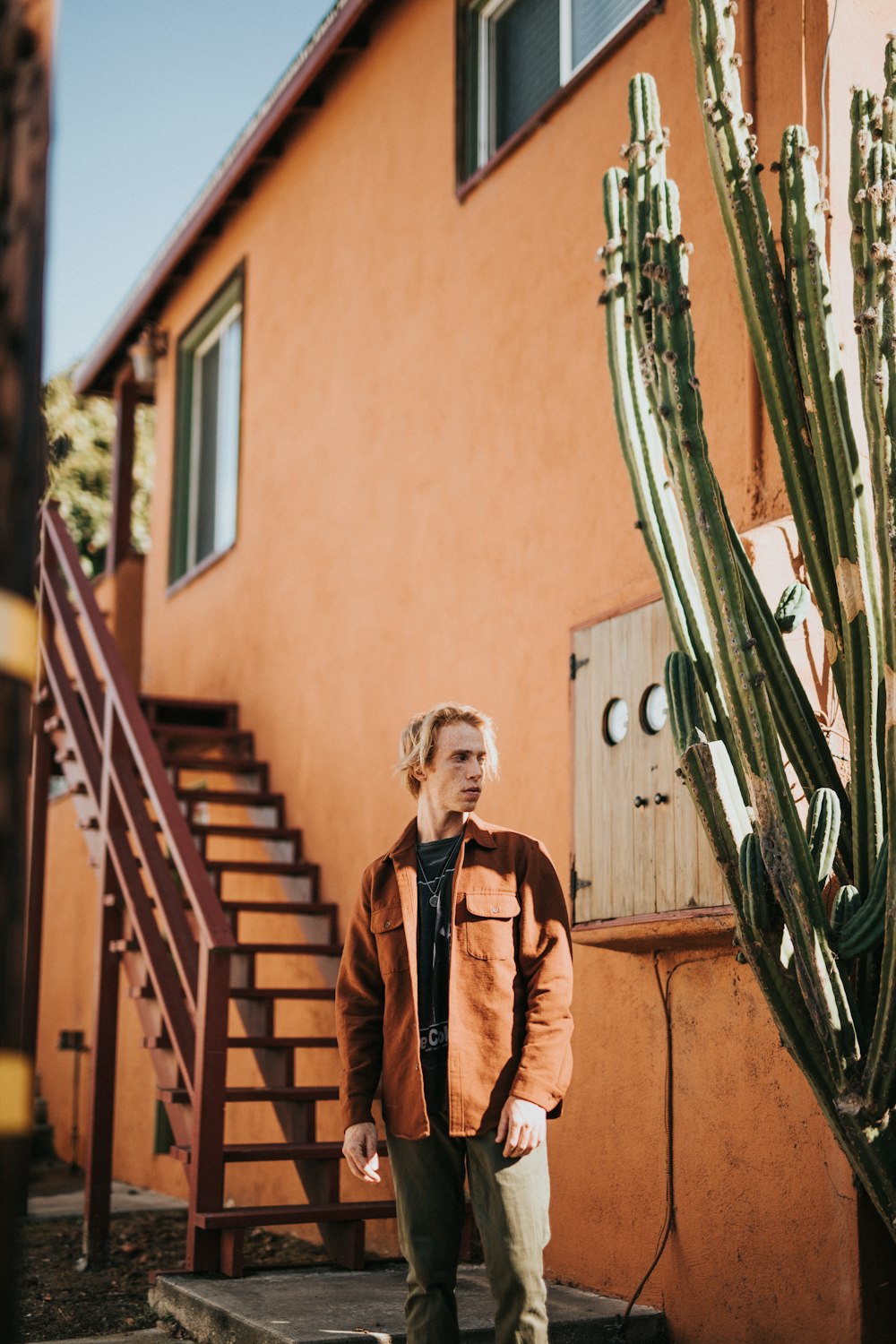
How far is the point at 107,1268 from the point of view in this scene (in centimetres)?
643

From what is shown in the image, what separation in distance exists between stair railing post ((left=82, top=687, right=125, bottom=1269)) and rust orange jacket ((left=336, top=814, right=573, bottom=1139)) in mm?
3100

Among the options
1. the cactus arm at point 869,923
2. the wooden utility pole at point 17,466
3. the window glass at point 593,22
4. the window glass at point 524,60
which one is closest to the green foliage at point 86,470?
the window glass at point 524,60

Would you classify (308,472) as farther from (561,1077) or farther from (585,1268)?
(561,1077)

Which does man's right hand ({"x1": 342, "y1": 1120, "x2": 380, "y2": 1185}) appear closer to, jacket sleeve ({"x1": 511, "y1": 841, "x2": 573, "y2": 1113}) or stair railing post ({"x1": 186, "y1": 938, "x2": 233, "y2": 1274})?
jacket sleeve ({"x1": 511, "y1": 841, "x2": 573, "y2": 1113})

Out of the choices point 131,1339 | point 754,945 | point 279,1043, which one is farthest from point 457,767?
point 279,1043

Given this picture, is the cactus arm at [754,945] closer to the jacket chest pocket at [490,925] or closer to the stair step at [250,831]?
the jacket chest pocket at [490,925]

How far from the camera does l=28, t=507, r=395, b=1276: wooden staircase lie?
562 centimetres

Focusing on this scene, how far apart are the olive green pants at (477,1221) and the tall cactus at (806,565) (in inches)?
29.9

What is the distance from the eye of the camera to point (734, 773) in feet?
12.8

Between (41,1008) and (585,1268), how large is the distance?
8.15 metres

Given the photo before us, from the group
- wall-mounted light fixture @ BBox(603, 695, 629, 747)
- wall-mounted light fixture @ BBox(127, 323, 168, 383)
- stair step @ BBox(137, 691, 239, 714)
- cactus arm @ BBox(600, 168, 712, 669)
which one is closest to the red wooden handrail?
stair step @ BBox(137, 691, 239, 714)

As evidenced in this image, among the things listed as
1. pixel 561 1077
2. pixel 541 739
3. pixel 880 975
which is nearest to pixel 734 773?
pixel 880 975

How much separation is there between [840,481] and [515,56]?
4.38m

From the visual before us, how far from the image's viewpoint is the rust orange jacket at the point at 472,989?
11.5ft
